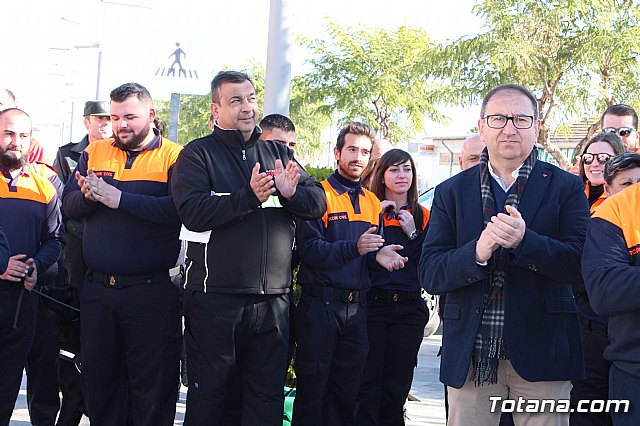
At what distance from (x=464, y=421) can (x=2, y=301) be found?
331cm

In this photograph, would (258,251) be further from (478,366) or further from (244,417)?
(478,366)

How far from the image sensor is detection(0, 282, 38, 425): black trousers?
221 inches

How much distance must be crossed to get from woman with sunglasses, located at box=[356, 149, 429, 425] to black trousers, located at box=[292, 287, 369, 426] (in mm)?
266

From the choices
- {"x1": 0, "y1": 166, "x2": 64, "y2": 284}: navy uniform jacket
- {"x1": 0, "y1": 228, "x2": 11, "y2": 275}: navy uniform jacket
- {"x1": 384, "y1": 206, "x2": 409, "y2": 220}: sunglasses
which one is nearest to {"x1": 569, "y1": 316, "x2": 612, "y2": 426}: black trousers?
{"x1": 384, "y1": 206, "x2": 409, "y2": 220}: sunglasses

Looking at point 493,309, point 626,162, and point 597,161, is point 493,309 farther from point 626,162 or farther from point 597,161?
point 597,161

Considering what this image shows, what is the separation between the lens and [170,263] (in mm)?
5379

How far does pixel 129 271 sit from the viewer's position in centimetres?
523

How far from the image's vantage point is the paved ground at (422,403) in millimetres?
6820

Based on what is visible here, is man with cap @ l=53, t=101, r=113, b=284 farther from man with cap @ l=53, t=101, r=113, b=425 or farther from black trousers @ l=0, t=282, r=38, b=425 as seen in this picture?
black trousers @ l=0, t=282, r=38, b=425

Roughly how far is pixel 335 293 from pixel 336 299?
0.04m

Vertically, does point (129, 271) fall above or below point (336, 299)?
above

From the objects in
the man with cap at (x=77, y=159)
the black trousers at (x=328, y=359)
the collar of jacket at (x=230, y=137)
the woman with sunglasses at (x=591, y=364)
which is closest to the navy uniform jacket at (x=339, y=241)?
the black trousers at (x=328, y=359)

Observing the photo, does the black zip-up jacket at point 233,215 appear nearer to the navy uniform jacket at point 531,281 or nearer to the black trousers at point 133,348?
the black trousers at point 133,348

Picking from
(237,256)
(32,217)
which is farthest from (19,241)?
(237,256)
